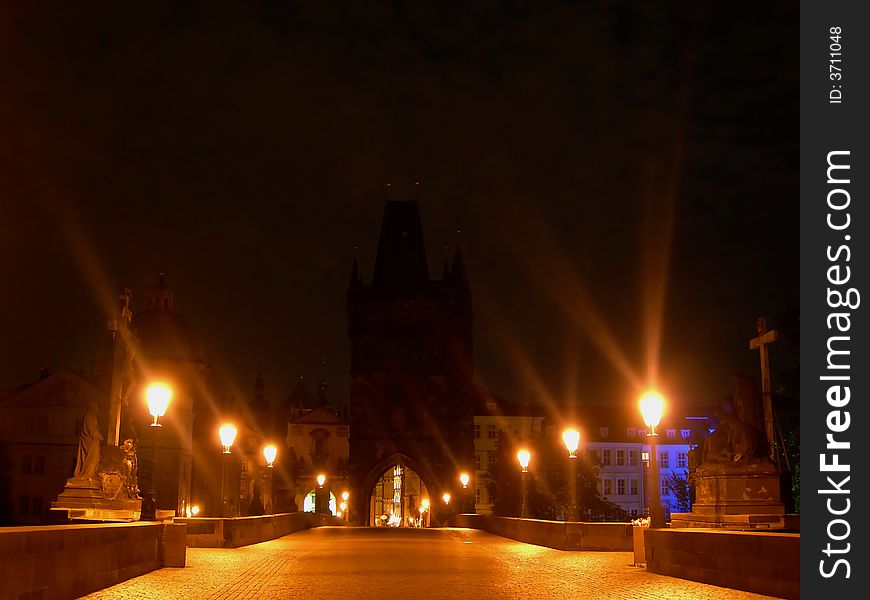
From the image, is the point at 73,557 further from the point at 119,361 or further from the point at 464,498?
the point at 464,498

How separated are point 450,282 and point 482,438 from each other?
2681 centimetres

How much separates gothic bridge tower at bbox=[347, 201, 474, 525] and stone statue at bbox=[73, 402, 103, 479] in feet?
206

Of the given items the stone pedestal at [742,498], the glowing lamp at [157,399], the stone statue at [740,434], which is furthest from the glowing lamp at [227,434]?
the stone pedestal at [742,498]

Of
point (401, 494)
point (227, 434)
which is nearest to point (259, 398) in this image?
point (401, 494)

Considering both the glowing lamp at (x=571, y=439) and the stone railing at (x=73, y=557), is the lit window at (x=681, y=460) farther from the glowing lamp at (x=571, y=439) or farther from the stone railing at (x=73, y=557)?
the stone railing at (x=73, y=557)

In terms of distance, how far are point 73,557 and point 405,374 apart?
70756 millimetres

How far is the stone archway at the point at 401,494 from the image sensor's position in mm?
80125

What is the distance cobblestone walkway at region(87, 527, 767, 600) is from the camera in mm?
12984

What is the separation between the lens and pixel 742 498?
56.1ft

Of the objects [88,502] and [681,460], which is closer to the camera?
[88,502]

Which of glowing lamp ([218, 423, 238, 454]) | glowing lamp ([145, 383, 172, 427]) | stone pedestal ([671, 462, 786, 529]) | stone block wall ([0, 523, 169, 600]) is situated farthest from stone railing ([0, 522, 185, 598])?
stone pedestal ([671, 462, 786, 529])

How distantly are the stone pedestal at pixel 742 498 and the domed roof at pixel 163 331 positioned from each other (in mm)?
63978
